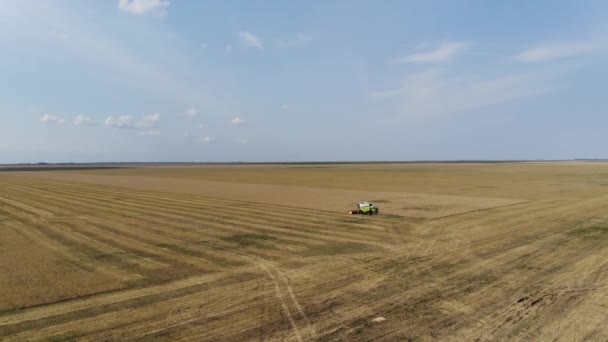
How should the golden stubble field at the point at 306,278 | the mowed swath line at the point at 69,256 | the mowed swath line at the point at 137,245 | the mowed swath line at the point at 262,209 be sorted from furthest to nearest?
the mowed swath line at the point at 262,209
the mowed swath line at the point at 137,245
the mowed swath line at the point at 69,256
the golden stubble field at the point at 306,278

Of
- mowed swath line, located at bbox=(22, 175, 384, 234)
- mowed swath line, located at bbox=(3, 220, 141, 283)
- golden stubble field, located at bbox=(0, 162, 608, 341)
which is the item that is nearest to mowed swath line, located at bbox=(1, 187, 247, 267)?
golden stubble field, located at bbox=(0, 162, 608, 341)

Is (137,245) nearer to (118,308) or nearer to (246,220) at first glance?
(118,308)

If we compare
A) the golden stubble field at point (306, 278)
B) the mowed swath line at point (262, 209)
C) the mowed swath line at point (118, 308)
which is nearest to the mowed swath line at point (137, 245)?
the golden stubble field at point (306, 278)

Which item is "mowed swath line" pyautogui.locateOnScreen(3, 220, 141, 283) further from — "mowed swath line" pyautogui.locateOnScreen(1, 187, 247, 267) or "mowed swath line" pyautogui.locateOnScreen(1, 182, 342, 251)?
"mowed swath line" pyautogui.locateOnScreen(1, 182, 342, 251)

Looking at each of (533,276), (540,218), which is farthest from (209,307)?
(540,218)

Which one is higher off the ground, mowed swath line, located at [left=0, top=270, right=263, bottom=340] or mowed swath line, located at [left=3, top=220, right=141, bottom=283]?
mowed swath line, located at [left=3, top=220, right=141, bottom=283]

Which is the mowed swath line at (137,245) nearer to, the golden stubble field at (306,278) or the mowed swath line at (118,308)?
the golden stubble field at (306,278)

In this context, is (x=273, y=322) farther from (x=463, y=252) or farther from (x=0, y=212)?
(x=0, y=212)

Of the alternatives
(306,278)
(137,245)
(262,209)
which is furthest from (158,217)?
(306,278)
